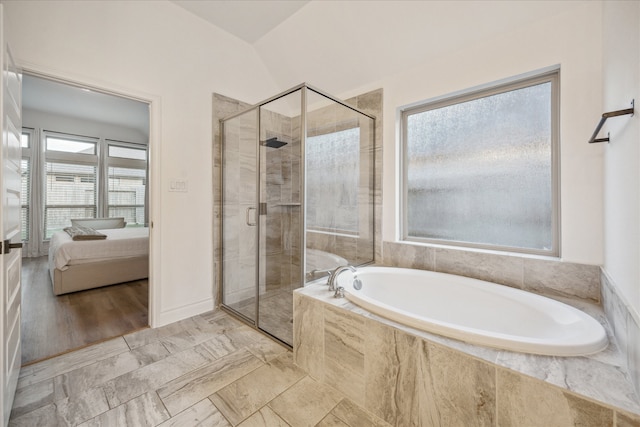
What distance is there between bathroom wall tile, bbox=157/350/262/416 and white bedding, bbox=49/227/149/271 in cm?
251

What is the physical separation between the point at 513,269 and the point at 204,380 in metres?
2.11

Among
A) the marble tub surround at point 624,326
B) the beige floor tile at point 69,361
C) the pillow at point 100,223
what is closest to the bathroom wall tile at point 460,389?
the marble tub surround at point 624,326

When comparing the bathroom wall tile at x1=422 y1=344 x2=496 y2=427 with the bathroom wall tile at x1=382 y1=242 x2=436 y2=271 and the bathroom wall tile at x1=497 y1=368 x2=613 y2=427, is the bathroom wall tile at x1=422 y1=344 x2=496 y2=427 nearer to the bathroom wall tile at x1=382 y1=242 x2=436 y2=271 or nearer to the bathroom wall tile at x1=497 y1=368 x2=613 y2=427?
the bathroom wall tile at x1=497 y1=368 x2=613 y2=427

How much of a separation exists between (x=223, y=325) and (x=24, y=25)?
250 cm

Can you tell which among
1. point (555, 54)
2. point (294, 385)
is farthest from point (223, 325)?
point (555, 54)

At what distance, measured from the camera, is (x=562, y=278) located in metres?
1.66

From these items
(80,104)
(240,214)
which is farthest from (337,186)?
(80,104)

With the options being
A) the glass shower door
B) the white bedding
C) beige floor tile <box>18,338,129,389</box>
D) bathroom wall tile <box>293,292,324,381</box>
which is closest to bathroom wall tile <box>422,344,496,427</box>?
bathroom wall tile <box>293,292,324,381</box>

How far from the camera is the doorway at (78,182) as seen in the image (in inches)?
109

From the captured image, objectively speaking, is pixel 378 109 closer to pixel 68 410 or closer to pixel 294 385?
pixel 294 385

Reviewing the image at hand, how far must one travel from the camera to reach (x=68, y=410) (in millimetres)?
1398

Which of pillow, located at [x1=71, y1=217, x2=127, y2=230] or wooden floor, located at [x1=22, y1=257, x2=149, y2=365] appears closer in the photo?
wooden floor, located at [x1=22, y1=257, x2=149, y2=365]

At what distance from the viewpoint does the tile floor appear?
1.35 metres

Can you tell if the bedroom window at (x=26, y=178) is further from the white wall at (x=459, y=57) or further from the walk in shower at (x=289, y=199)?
the white wall at (x=459, y=57)
